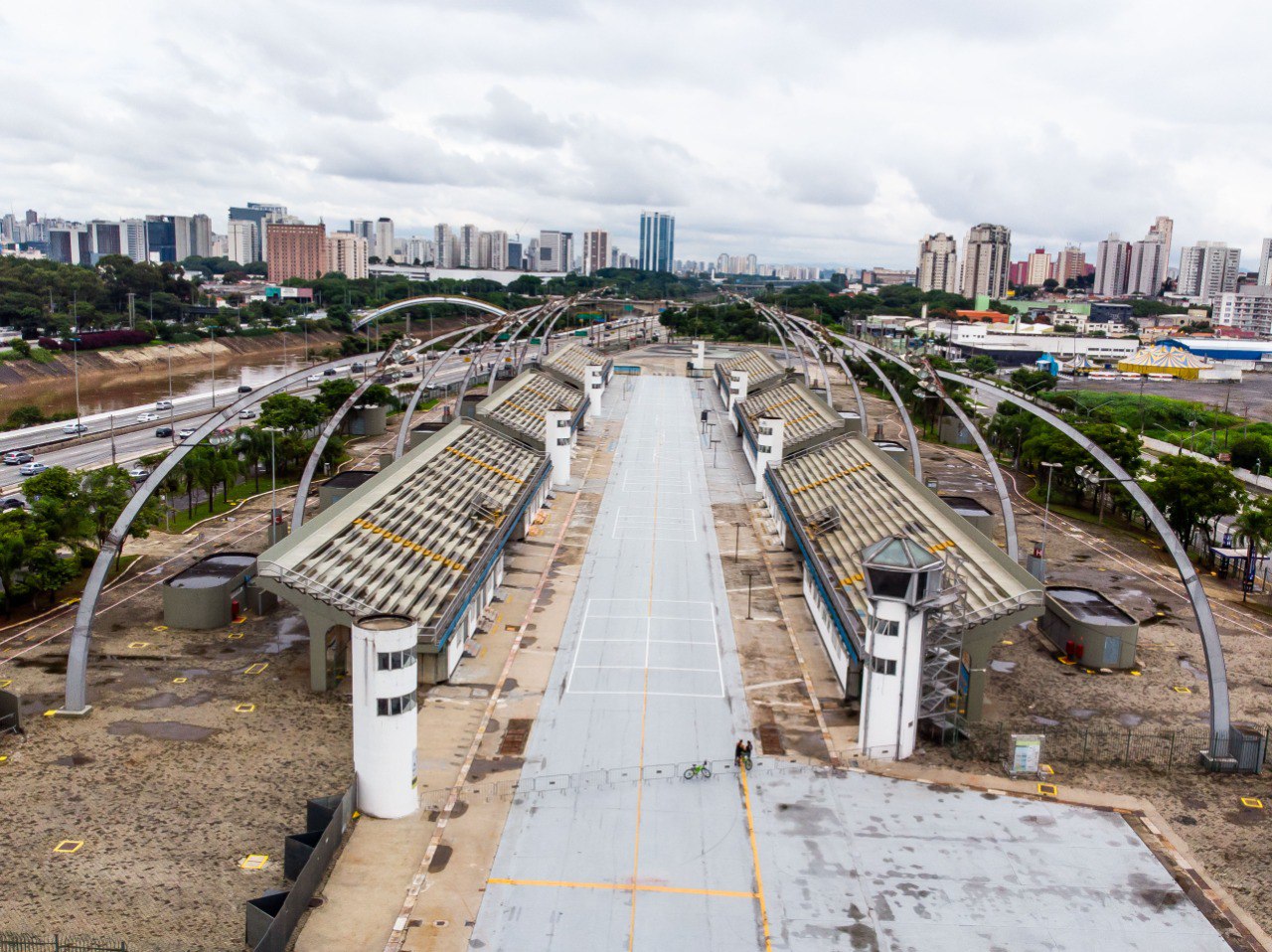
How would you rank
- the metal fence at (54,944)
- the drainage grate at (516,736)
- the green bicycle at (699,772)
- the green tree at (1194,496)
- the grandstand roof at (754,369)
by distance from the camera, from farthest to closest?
the grandstand roof at (754,369) → the green tree at (1194,496) → the drainage grate at (516,736) → the green bicycle at (699,772) → the metal fence at (54,944)

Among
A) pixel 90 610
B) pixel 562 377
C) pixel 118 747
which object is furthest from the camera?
pixel 562 377

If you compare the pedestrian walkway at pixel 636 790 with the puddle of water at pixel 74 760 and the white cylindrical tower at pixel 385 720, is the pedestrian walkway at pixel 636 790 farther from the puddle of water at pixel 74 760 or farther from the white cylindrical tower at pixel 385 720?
the puddle of water at pixel 74 760

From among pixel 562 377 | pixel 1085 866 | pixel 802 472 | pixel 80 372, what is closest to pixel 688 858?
pixel 1085 866

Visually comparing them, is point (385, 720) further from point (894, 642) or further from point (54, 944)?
point (894, 642)

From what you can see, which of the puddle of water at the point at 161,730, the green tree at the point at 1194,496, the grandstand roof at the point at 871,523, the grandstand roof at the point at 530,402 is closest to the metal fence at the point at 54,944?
the puddle of water at the point at 161,730

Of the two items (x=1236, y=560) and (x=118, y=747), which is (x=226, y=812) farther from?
(x=1236, y=560)

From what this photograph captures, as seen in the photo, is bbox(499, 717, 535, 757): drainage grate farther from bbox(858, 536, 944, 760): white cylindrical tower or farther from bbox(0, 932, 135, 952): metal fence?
bbox(0, 932, 135, 952): metal fence
